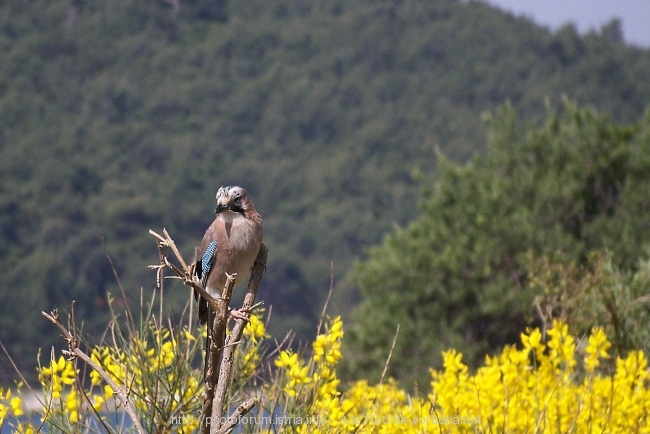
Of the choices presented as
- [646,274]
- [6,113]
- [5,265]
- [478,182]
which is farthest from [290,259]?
[646,274]

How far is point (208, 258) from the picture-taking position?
5.01 meters

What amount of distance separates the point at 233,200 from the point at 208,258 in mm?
391

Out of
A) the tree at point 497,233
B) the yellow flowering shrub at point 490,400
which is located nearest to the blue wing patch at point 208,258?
the yellow flowering shrub at point 490,400

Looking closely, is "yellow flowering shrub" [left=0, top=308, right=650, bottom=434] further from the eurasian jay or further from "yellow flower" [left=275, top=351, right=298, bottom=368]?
the eurasian jay

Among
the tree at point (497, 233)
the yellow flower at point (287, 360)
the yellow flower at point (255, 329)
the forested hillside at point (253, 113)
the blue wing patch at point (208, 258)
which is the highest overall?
the forested hillside at point (253, 113)

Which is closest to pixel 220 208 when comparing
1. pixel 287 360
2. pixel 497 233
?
pixel 287 360

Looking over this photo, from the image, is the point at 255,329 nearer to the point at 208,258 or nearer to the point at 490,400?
the point at 208,258

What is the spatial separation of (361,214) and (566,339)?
4176 centimetres

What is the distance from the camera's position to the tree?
18.8 meters

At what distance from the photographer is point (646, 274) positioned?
9672mm

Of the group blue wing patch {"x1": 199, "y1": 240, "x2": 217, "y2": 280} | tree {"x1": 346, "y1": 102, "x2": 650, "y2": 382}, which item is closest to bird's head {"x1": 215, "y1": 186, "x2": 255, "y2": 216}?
blue wing patch {"x1": 199, "y1": 240, "x2": 217, "y2": 280}

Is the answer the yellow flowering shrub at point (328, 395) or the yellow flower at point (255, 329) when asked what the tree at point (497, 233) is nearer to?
the yellow flowering shrub at point (328, 395)

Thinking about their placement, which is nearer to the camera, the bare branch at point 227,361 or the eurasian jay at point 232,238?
the bare branch at point 227,361

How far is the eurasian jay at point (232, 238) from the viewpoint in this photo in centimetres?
474
